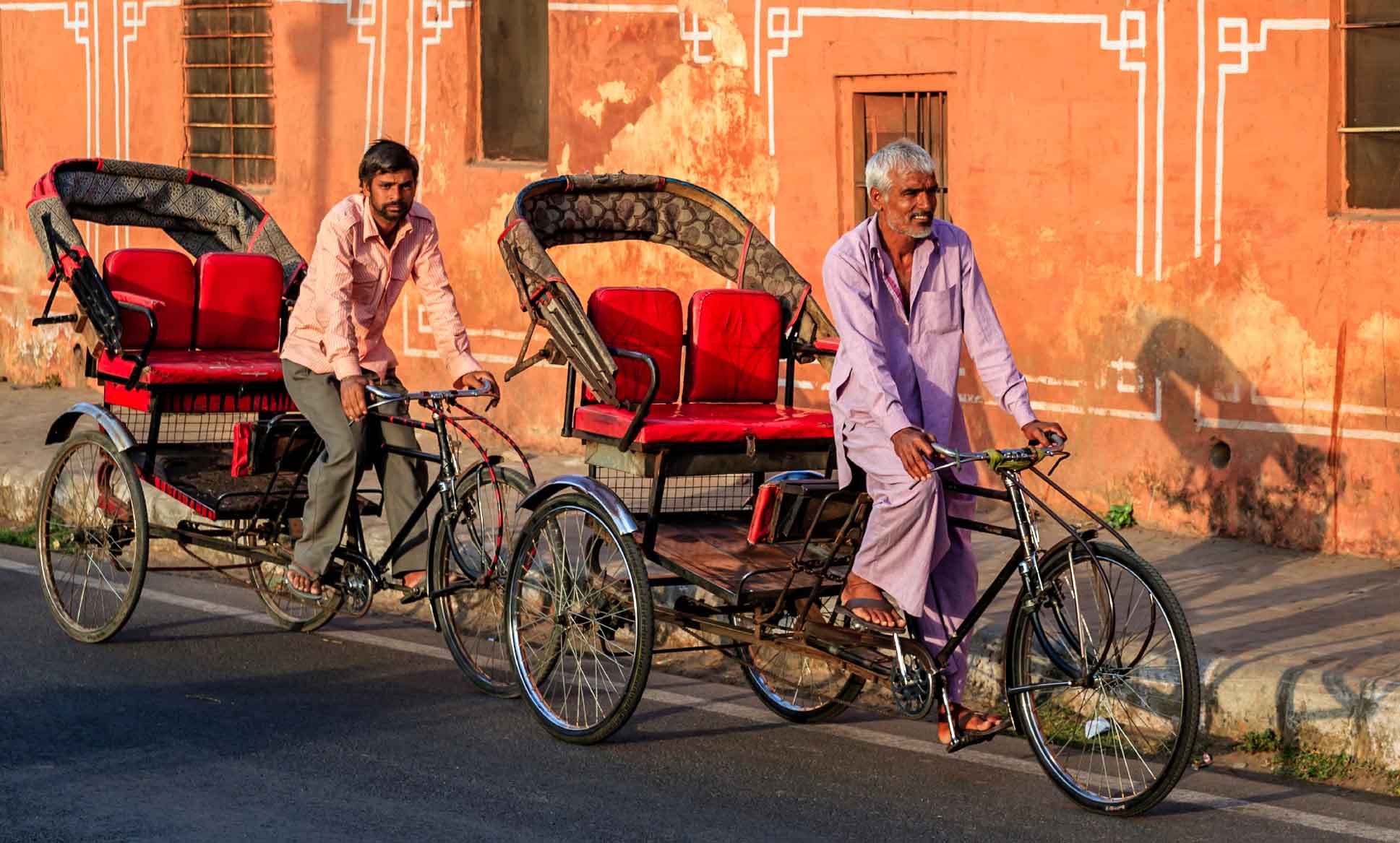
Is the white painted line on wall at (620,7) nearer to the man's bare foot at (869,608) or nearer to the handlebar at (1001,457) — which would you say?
the man's bare foot at (869,608)

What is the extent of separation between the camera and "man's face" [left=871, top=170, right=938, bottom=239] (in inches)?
229

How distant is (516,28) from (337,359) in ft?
20.2

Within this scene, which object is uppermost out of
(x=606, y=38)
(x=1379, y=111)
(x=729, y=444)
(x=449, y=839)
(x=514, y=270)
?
(x=606, y=38)

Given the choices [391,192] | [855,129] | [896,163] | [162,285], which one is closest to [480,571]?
[391,192]

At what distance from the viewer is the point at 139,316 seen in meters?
8.34

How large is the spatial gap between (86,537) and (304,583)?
50.8 inches

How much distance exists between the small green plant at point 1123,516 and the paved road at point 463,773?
10.3 ft

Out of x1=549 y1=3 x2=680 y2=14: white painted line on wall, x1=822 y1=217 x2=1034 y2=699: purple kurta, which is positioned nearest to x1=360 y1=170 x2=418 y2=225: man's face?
x1=822 y1=217 x2=1034 y2=699: purple kurta

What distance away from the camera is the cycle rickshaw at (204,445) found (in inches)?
275

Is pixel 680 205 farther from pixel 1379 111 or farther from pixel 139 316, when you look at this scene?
pixel 1379 111

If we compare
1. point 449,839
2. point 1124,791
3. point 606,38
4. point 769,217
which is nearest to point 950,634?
point 1124,791

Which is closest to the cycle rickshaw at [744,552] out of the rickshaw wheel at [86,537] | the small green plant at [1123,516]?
the rickshaw wheel at [86,537]

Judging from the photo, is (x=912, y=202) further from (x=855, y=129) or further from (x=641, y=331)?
(x=855, y=129)

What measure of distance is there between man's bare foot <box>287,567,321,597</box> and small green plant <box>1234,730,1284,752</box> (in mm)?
3376
